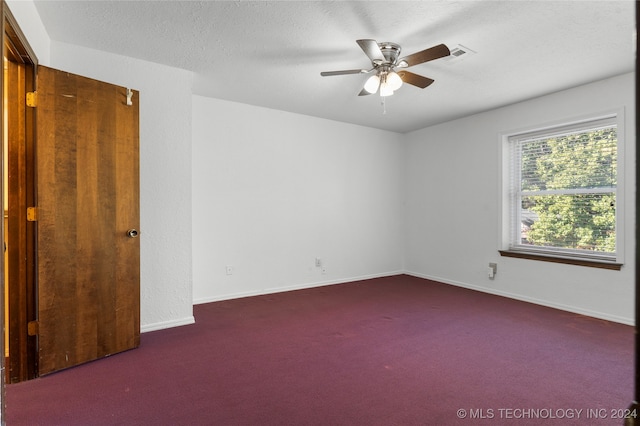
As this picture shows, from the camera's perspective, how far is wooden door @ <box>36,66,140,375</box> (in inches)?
87.8

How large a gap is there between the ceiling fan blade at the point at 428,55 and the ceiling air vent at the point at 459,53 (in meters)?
0.53

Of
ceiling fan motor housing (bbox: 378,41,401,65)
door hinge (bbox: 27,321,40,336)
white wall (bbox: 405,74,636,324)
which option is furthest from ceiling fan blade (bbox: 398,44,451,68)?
door hinge (bbox: 27,321,40,336)

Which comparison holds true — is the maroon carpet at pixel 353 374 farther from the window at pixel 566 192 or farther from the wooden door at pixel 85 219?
the window at pixel 566 192

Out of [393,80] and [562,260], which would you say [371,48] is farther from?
[562,260]

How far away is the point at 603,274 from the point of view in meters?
3.44

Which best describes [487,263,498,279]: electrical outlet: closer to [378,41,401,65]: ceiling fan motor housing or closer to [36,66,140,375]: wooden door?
[378,41,401,65]: ceiling fan motor housing

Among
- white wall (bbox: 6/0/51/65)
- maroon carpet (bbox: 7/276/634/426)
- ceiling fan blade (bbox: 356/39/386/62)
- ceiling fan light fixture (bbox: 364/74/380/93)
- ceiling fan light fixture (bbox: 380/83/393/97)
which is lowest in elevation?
maroon carpet (bbox: 7/276/634/426)

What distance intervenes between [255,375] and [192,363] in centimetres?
52

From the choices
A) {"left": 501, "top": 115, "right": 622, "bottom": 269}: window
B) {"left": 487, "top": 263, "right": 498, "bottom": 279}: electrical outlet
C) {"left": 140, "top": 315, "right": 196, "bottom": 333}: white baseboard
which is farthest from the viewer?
{"left": 487, "top": 263, "right": 498, "bottom": 279}: electrical outlet

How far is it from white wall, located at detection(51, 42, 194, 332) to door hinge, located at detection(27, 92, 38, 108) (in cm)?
77

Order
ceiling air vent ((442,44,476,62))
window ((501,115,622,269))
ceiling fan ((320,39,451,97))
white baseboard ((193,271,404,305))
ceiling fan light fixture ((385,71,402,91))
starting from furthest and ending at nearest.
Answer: white baseboard ((193,271,404,305)) < window ((501,115,622,269)) < ceiling air vent ((442,44,476,62)) < ceiling fan light fixture ((385,71,402,91)) < ceiling fan ((320,39,451,97))

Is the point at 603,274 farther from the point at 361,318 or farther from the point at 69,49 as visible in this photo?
the point at 69,49

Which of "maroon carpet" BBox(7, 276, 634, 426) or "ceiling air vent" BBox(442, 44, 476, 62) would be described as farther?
"ceiling air vent" BBox(442, 44, 476, 62)

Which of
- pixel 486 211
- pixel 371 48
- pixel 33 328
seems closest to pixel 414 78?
pixel 371 48
